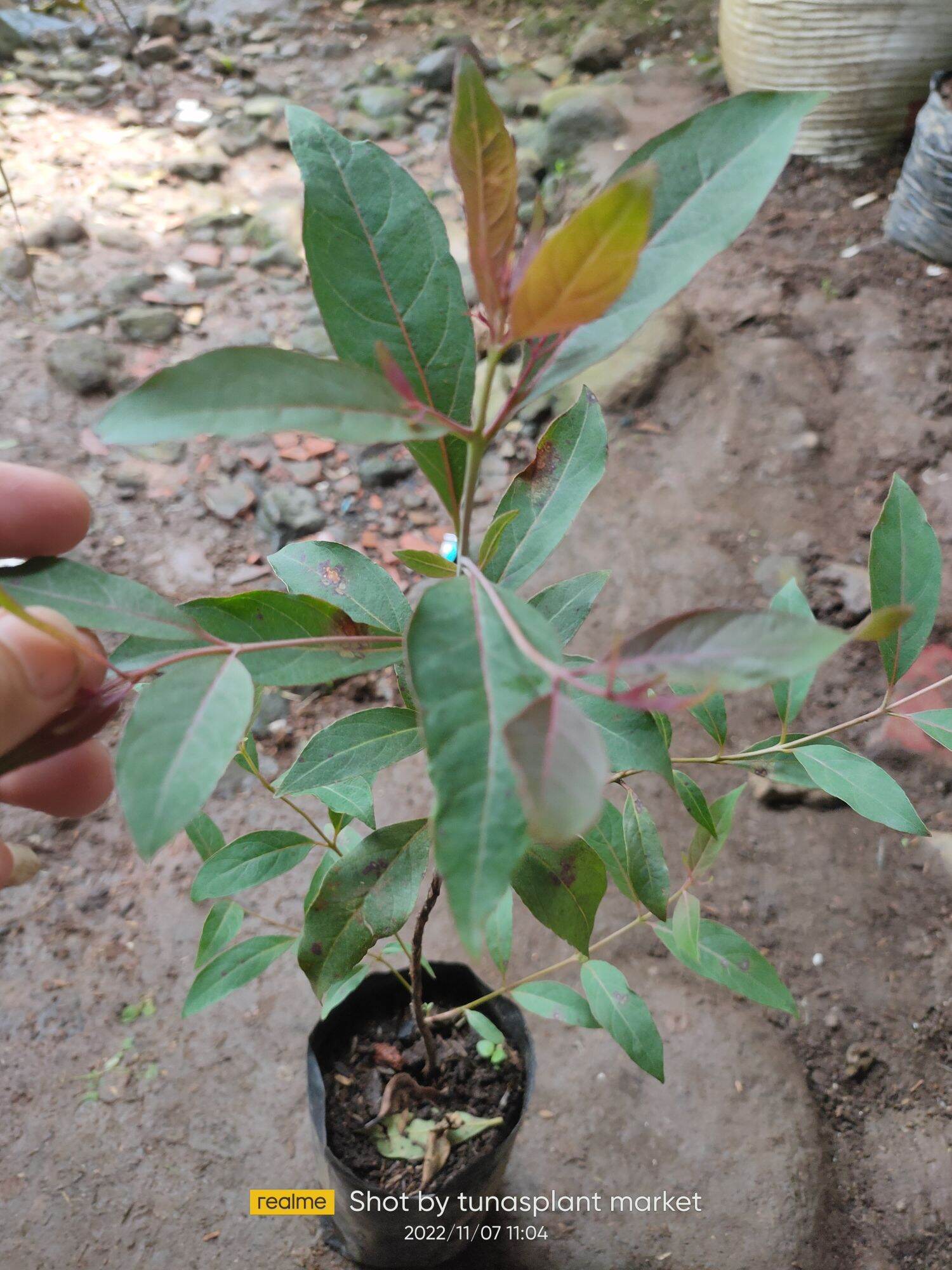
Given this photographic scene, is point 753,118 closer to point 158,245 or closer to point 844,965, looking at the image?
point 844,965

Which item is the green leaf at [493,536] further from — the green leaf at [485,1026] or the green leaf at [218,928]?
the green leaf at [485,1026]

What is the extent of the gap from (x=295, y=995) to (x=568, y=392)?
1.83 meters

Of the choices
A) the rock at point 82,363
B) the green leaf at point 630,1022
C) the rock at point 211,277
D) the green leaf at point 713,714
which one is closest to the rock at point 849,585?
the green leaf at point 713,714

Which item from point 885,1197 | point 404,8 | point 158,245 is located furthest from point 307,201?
point 404,8

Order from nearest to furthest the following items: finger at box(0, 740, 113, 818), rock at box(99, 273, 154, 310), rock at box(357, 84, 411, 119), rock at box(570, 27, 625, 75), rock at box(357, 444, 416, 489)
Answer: finger at box(0, 740, 113, 818)
rock at box(357, 444, 416, 489)
rock at box(99, 273, 154, 310)
rock at box(357, 84, 411, 119)
rock at box(570, 27, 625, 75)

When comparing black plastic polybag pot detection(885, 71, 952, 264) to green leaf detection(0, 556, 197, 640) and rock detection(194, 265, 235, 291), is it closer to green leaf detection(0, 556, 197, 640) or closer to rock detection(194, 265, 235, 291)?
rock detection(194, 265, 235, 291)

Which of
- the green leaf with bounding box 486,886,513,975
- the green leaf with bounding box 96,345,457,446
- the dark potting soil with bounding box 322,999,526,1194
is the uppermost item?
the green leaf with bounding box 96,345,457,446

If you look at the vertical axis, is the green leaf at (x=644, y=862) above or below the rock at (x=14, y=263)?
below

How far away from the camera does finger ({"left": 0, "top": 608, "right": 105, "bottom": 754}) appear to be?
1.94 feet

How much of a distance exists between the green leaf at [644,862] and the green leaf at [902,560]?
10.8 inches

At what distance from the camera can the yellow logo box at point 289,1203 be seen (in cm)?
135

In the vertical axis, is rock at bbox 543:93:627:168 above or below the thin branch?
above

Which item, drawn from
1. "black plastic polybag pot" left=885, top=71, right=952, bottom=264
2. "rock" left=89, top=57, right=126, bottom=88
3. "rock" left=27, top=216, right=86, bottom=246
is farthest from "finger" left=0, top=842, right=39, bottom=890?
"rock" left=89, top=57, right=126, bottom=88

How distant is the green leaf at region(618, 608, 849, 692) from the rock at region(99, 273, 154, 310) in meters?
2.93
